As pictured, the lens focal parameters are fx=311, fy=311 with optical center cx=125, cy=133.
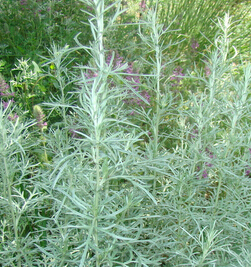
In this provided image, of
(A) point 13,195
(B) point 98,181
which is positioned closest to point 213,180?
(B) point 98,181

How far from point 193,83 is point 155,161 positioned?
2.30m

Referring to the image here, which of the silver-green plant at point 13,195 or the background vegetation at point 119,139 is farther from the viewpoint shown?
the silver-green plant at point 13,195

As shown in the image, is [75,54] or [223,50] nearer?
[223,50]

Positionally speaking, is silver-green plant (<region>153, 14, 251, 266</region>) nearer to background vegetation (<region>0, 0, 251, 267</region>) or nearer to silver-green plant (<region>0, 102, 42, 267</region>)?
background vegetation (<region>0, 0, 251, 267</region>)

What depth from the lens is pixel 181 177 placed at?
135cm

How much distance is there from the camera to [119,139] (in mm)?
948

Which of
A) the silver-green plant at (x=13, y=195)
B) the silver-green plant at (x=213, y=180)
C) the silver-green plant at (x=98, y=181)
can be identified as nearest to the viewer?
the silver-green plant at (x=98, y=181)

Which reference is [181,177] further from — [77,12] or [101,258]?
[77,12]

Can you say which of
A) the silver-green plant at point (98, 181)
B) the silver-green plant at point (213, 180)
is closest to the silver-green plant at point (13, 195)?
the silver-green plant at point (98, 181)

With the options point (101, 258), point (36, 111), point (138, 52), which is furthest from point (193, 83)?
point (101, 258)

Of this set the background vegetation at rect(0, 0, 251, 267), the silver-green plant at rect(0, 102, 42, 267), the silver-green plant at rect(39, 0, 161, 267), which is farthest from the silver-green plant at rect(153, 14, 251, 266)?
the silver-green plant at rect(0, 102, 42, 267)

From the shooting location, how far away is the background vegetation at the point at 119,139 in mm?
1057

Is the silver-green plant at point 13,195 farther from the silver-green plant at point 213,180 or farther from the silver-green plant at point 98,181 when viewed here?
the silver-green plant at point 213,180

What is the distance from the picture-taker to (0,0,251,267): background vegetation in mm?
1057
